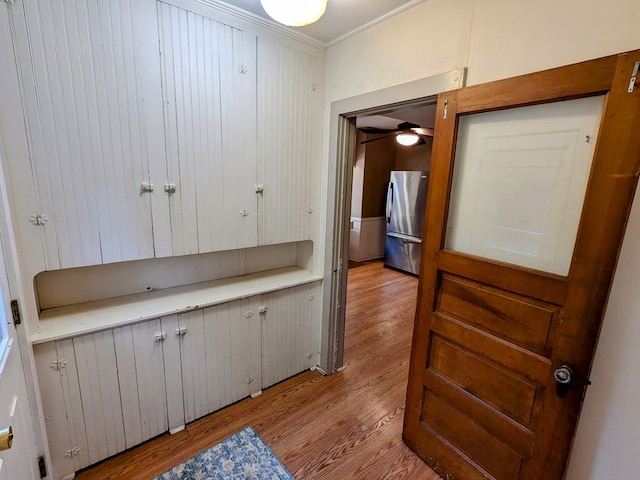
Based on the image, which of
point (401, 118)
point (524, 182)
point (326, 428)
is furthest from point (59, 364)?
point (401, 118)

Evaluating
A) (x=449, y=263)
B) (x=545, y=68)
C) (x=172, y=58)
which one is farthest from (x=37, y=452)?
(x=545, y=68)

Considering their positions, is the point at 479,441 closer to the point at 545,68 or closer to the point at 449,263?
the point at 449,263

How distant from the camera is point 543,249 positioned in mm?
1277

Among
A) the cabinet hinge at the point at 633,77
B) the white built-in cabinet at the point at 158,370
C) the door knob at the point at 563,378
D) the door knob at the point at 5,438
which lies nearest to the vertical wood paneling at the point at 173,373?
the white built-in cabinet at the point at 158,370

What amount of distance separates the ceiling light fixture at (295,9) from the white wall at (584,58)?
623 mm

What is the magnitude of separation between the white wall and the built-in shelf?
5.43 feet

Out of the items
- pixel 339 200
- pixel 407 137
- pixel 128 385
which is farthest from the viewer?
pixel 407 137

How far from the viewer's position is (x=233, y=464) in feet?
5.66

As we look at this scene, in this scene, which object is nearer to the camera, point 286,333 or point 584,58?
point 584,58

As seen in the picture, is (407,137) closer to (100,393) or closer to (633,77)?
(633,77)

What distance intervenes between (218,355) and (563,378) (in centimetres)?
182

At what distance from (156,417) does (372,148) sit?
16.8ft

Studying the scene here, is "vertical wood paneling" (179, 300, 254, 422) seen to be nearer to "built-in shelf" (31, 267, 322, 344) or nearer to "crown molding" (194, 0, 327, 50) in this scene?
"built-in shelf" (31, 267, 322, 344)

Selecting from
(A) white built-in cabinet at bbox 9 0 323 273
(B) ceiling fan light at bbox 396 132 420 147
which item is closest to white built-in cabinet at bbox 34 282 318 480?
(A) white built-in cabinet at bbox 9 0 323 273
